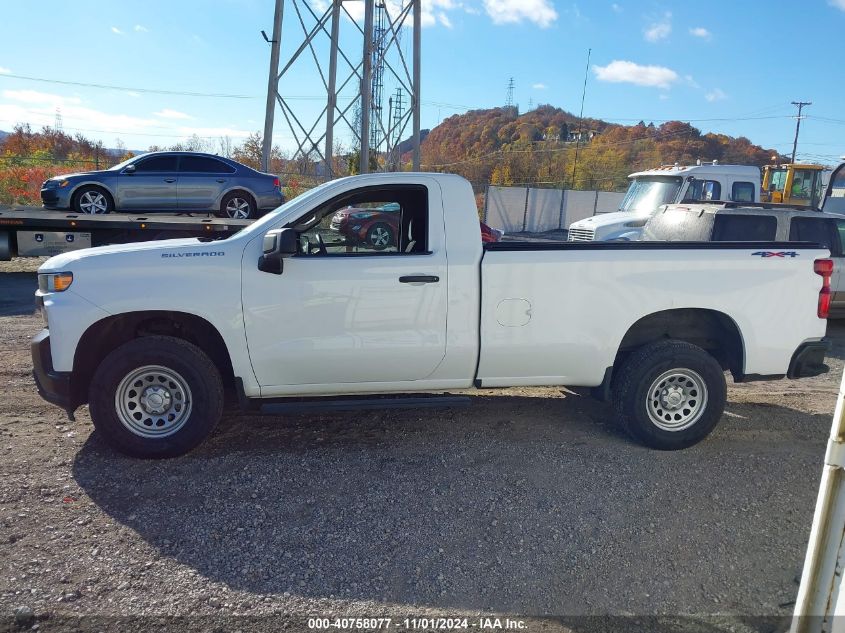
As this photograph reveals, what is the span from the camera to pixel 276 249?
434cm

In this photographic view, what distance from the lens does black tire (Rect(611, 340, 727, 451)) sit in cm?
492

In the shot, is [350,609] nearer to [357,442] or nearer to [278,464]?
[278,464]

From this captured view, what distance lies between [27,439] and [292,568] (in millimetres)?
2816

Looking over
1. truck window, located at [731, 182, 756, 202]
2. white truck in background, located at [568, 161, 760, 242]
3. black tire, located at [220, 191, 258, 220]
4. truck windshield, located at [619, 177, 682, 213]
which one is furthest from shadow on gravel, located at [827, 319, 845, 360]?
black tire, located at [220, 191, 258, 220]

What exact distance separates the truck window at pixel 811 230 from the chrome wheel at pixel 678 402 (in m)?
5.06

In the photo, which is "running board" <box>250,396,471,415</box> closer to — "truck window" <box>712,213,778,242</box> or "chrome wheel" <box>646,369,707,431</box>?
"chrome wheel" <box>646,369,707,431</box>

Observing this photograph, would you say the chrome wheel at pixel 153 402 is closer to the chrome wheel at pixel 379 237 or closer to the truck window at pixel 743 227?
the chrome wheel at pixel 379 237

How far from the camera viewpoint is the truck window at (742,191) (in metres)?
12.9

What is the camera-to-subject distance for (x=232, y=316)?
14.8 feet

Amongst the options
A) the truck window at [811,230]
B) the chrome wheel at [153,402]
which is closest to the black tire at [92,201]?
the chrome wheel at [153,402]

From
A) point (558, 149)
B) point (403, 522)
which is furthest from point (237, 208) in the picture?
point (558, 149)

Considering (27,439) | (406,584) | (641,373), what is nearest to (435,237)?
(641,373)

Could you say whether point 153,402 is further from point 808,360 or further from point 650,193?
point 650,193

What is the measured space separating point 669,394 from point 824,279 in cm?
146
